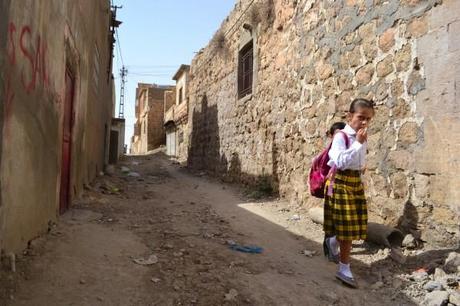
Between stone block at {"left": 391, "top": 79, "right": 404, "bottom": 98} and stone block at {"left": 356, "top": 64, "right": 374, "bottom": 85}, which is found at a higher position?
stone block at {"left": 356, "top": 64, "right": 374, "bottom": 85}

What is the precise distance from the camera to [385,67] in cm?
430

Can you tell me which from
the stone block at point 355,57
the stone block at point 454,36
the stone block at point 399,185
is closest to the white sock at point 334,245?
the stone block at point 399,185

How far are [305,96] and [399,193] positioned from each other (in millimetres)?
2563

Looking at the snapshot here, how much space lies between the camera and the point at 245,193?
7746 millimetres

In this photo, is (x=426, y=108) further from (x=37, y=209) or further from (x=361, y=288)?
(x=37, y=209)

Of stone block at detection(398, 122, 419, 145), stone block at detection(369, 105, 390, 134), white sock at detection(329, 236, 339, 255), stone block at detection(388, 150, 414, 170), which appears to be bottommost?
white sock at detection(329, 236, 339, 255)

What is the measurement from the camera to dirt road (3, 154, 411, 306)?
2680 millimetres

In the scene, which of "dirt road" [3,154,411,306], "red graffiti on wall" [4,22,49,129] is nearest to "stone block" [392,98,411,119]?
"dirt road" [3,154,411,306]

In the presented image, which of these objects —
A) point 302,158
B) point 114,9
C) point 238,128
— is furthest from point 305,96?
point 114,9

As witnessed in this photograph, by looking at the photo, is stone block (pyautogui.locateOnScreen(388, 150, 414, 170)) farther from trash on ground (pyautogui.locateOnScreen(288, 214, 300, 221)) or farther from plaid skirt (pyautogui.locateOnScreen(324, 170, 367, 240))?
trash on ground (pyautogui.locateOnScreen(288, 214, 300, 221))

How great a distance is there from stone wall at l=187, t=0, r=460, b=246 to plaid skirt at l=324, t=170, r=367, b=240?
0.79 m

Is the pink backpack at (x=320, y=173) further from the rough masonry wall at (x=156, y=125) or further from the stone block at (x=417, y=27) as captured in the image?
the rough masonry wall at (x=156, y=125)

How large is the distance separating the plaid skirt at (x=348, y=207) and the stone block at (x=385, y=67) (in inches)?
58.5

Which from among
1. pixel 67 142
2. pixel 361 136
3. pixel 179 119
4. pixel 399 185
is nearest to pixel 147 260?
pixel 361 136
